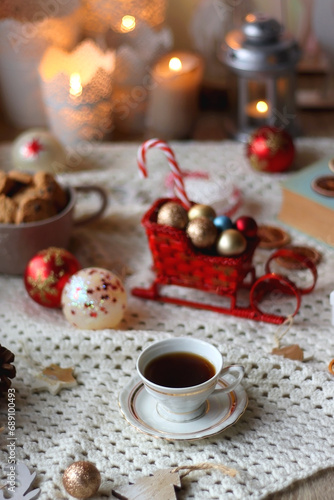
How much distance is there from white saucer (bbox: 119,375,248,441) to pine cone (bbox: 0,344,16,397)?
0.50 feet

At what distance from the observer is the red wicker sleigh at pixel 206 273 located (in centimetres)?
103

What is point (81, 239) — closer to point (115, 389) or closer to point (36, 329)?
point (36, 329)

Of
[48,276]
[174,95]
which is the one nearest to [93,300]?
[48,276]

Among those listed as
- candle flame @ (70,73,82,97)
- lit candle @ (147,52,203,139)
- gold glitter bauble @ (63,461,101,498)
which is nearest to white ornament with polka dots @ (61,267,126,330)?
gold glitter bauble @ (63,461,101,498)

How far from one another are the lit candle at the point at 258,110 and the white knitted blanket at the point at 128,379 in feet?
1.28

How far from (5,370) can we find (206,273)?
1.13 ft

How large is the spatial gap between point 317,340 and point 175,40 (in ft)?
3.87

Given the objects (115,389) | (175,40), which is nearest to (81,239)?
(115,389)

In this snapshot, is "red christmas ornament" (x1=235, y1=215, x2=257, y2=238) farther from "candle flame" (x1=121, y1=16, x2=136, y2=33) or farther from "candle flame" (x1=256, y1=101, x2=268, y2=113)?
"candle flame" (x1=121, y1=16, x2=136, y2=33)

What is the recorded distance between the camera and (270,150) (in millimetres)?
1375

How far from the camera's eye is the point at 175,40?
190 cm

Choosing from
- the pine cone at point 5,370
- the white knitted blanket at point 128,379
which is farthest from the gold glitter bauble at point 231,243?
the pine cone at point 5,370

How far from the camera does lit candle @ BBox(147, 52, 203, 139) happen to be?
164cm

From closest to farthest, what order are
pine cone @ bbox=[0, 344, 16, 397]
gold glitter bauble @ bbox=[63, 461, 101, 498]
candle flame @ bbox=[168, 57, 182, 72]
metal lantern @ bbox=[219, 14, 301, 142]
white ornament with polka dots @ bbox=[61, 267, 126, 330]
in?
1. gold glitter bauble @ bbox=[63, 461, 101, 498]
2. pine cone @ bbox=[0, 344, 16, 397]
3. white ornament with polka dots @ bbox=[61, 267, 126, 330]
4. metal lantern @ bbox=[219, 14, 301, 142]
5. candle flame @ bbox=[168, 57, 182, 72]
